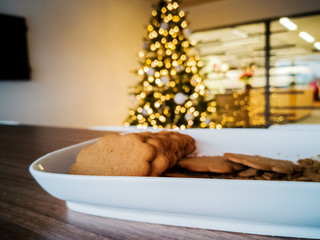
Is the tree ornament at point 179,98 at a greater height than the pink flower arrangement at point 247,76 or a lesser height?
lesser

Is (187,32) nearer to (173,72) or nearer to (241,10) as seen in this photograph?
(173,72)

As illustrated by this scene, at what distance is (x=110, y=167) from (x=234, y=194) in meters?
0.20

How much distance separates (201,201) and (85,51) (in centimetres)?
431

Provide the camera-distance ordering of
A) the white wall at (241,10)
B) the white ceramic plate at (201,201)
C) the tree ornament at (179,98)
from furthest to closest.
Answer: the white wall at (241,10) < the tree ornament at (179,98) < the white ceramic plate at (201,201)

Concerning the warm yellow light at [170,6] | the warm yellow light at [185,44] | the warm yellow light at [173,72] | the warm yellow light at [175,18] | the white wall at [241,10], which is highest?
the white wall at [241,10]

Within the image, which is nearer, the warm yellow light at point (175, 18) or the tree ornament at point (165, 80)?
the tree ornament at point (165, 80)

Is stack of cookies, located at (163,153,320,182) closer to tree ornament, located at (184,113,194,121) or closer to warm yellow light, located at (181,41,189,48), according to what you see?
tree ornament, located at (184,113,194,121)

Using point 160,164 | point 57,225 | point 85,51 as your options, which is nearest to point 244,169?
point 160,164

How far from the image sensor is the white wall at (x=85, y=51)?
3.46 metres

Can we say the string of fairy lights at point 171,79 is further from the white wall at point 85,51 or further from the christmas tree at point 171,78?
the white wall at point 85,51

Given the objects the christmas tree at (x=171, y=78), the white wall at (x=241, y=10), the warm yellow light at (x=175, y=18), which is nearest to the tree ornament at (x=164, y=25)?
the christmas tree at (x=171, y=78)

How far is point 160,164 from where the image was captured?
38 centimetres

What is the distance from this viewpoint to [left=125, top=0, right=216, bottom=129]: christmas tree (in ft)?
9.91

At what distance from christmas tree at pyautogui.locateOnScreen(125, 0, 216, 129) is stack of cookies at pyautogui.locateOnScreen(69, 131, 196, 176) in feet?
8.45
